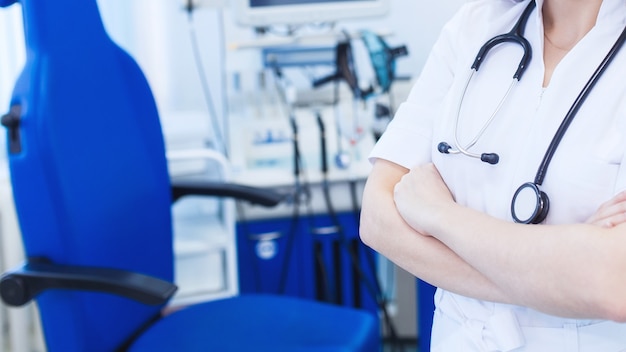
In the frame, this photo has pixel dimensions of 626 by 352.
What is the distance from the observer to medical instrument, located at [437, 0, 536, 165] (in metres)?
0.86

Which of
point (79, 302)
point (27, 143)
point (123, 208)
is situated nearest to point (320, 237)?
point (123, 208)

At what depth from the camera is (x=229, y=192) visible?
1502mm

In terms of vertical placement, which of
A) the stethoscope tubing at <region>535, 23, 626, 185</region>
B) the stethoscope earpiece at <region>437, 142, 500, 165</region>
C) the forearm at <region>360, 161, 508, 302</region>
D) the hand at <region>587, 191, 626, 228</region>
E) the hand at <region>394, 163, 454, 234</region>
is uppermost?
the stethoscope tubing at <region>535, 23, 626, 185</region>

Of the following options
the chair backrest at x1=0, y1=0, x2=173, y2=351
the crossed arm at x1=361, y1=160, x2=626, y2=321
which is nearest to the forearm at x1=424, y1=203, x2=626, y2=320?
the crossed arm at x1=361, y1=160, x2=626, y2=321

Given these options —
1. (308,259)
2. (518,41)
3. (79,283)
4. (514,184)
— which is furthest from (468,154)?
(308,259)

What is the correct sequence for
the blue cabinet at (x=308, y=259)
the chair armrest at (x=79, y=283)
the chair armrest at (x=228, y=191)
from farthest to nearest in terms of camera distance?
1. the blue cabinet at (x=308, y=259)
2. the chair armrest at (x=228, y=191)
3. the chair armrest at (x=79, y=283)

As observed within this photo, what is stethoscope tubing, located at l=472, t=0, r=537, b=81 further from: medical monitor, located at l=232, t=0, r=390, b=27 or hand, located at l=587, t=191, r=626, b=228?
medical monitor, located at l=232, t=0, r=390, b=27

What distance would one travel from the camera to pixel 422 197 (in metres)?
0.89

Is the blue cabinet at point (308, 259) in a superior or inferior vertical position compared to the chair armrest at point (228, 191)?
inferior

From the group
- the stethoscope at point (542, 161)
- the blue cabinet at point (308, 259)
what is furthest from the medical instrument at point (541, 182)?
the blue cabinet at point (308, 259)

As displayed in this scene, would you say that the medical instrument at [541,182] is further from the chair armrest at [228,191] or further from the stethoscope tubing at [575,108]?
the chair armrest at [228,191]

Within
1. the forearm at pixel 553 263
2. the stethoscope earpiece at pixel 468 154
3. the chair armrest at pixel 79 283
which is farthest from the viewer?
the chair armrest at pixel 79 283

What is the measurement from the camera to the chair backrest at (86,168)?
1.12 meters

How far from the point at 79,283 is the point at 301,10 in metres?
0.98
